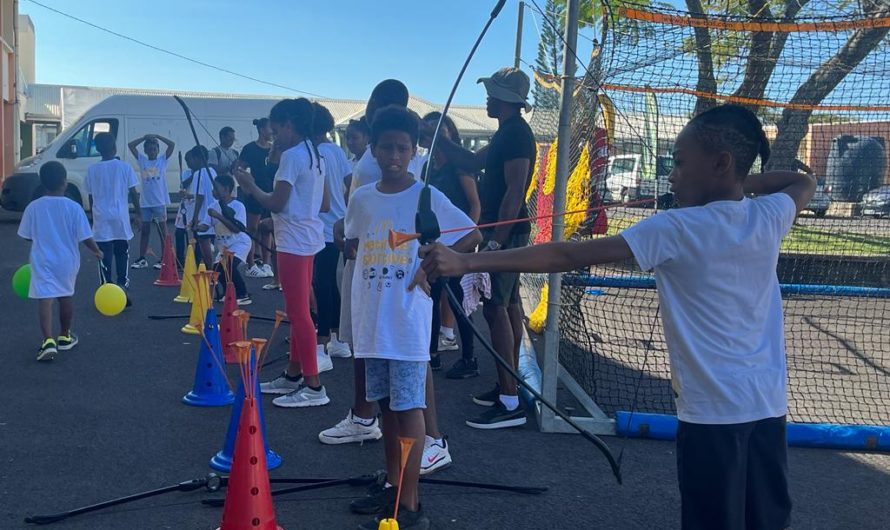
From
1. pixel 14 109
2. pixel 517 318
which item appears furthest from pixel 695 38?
pixel 14 109

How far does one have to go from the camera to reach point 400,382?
3.41m

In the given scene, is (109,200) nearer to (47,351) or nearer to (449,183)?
(47,351)

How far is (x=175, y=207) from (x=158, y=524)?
17826mm

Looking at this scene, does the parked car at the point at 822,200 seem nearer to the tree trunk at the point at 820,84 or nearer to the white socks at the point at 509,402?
A: the tree trunk at the point at 820,84

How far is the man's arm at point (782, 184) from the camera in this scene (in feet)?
9.56

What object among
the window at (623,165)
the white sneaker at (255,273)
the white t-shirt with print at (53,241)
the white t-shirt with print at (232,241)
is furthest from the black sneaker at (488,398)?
the white sneaker at (255,273)

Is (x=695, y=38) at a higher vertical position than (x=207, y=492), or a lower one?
higher

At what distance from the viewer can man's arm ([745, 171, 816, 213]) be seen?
2.91 meters

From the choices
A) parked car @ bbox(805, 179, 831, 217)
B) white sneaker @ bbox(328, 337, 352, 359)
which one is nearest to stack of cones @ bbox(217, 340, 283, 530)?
white sneaker @ bbox(328, 337, 352, 359)

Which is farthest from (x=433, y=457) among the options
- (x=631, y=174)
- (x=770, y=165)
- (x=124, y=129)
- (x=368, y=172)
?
(x=124, y=129)

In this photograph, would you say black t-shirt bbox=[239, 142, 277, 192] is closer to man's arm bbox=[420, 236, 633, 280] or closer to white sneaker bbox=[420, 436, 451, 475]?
white sneaker bbox=[420, 436, 451, 475]

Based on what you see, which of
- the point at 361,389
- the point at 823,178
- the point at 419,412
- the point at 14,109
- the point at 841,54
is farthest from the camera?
the point at 14,109

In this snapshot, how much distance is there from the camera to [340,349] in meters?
6.69

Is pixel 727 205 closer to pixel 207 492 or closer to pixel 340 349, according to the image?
pixel 207 492
